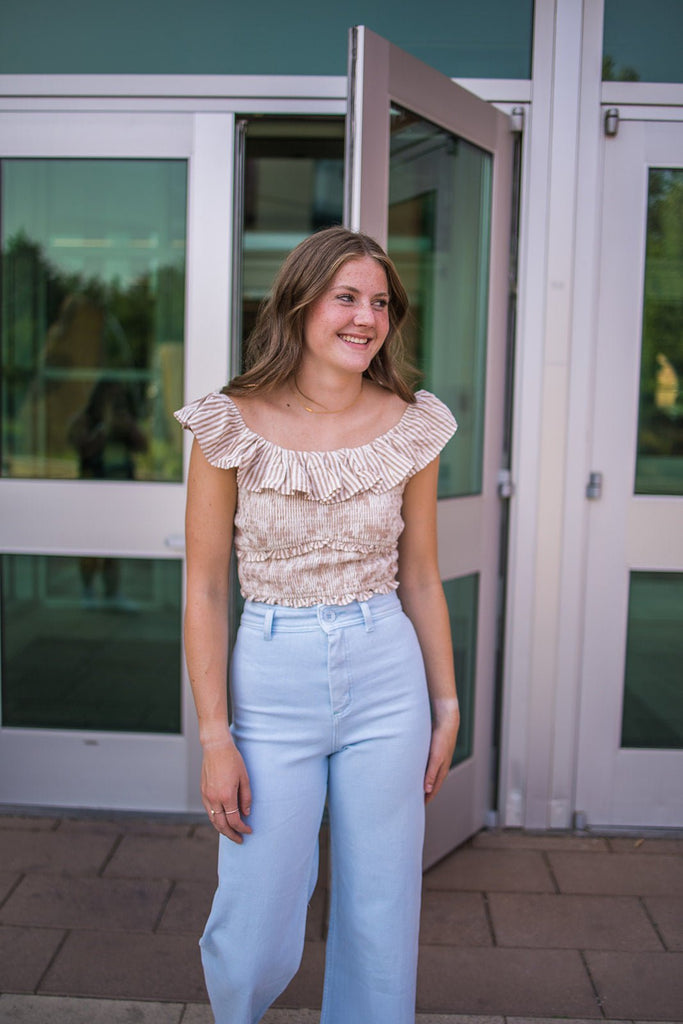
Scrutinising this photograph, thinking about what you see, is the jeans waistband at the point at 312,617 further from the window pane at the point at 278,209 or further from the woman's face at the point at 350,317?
the window pane at the point at 278,209

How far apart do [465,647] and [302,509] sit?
152 centimetres

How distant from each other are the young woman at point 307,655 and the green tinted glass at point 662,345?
5.13 ft

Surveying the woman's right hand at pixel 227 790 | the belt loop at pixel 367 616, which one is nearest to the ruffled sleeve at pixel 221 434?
the belt loop at pixel 367 616

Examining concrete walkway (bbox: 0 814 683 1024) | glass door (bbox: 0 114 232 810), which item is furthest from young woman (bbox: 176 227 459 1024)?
glass door (bbox: 0 114 232 810)

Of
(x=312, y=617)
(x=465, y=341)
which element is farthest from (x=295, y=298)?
(x=465, y=341)

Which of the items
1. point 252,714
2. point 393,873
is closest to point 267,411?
point 252,714

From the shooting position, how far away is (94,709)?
10.6ft

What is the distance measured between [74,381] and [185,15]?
1.32 meters

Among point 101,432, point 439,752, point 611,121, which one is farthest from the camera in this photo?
point 101,432

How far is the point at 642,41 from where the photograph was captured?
112 inches

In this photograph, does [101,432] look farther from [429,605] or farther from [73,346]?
[429,605]

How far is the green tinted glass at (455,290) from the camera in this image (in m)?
2.75

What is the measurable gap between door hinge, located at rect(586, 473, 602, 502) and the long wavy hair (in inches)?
54.7

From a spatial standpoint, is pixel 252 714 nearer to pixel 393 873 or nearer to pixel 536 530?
pixel 393 873
